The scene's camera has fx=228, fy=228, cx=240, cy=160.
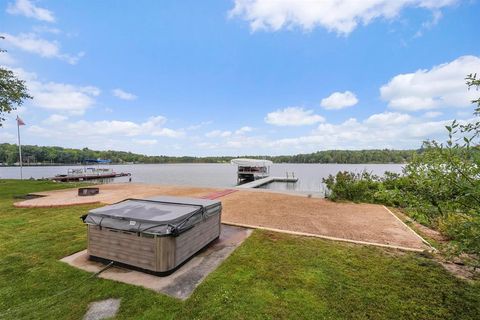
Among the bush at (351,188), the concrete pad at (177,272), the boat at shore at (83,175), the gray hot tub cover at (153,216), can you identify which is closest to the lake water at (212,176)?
the bush at (351,188)

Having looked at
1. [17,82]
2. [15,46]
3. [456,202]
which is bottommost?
[456,202]

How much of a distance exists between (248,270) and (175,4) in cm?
1435

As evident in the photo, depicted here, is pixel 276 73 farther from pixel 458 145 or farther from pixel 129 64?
pixel 458 145

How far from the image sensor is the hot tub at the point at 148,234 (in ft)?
12.5

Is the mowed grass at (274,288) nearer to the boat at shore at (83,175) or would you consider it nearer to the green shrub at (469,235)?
the green shrub at (469,235)

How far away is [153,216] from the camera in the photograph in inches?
163

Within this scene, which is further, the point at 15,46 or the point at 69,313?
the point at 15,46

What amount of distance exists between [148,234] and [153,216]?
1.28ft

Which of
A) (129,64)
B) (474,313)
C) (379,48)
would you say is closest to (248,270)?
(474,313)

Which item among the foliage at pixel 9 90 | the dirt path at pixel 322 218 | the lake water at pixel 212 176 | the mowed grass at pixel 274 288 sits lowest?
the lake water at pixel 212 176

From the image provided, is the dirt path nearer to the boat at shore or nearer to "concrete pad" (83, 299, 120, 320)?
"concrete pad" (83, 299, 120, 320)

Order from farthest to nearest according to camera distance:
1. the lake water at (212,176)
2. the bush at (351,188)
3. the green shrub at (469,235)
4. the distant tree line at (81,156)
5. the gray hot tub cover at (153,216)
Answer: the distant tree line at (81,156) → the lake water at (212,176) → the bush at (351,188) → the gray hot tub cover at (153,216) → the green shrub at (469,235)

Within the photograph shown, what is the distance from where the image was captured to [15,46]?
1388cm

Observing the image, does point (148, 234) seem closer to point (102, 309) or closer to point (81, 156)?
point (102, 309)
